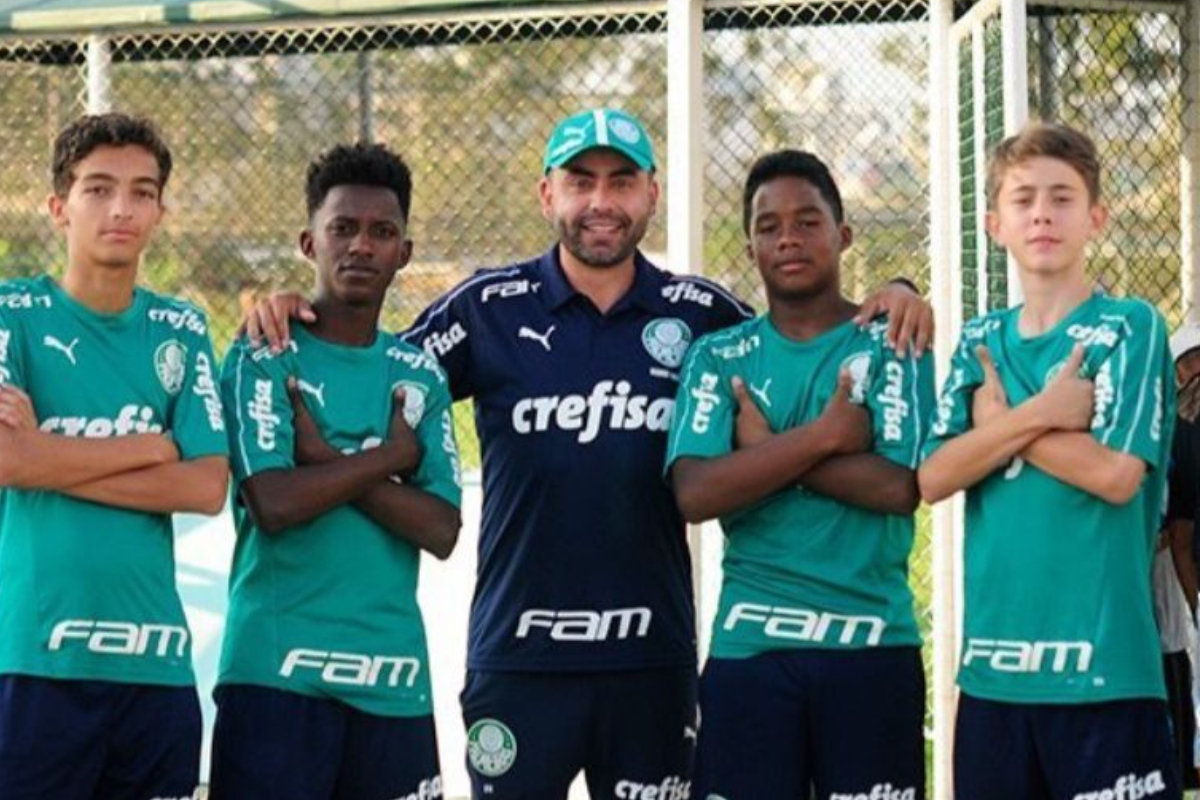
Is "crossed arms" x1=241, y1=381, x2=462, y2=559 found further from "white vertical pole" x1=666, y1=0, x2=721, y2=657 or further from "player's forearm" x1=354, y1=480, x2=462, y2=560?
"white vertical pole" x1=666, y1=0, x2=721, y2=657

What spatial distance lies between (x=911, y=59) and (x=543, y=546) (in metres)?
2.59

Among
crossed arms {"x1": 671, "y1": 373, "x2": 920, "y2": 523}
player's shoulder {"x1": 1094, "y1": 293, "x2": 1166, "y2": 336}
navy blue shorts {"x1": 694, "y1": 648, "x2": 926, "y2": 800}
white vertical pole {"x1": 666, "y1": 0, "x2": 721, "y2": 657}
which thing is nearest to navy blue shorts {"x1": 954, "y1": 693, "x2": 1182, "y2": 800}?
navy blue shorts {"x1": 694, "y1": 648, "x2": 926, "y2": 800}

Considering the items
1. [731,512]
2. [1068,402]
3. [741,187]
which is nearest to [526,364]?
[731,512]

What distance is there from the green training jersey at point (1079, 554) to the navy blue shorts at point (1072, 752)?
0.04 m

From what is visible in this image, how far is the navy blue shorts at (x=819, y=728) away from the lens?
4699 millimetres

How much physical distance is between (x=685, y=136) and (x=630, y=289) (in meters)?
1.54

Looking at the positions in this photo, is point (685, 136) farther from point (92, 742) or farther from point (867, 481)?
point (92, 742)

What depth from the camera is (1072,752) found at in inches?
174

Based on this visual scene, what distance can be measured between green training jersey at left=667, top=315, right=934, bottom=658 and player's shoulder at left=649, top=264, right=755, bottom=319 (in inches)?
11.8

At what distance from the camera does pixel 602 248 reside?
5066 mm

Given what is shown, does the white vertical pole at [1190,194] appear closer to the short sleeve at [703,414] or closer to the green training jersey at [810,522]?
the green training jersey at [810,522]

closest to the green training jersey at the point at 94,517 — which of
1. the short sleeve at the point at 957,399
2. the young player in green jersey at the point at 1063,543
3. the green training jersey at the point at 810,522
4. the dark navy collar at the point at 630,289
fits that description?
the dark navy collar at the point at 630,289

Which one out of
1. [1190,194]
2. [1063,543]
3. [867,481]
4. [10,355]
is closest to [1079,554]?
[1063,543]

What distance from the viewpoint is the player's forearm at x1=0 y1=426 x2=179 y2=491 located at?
14.7 ft
